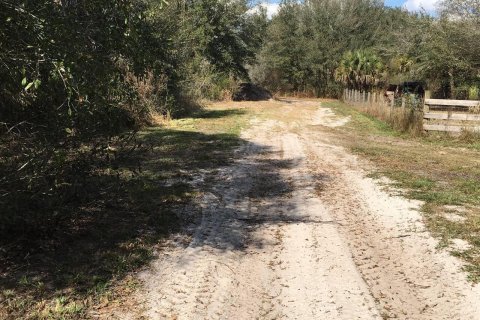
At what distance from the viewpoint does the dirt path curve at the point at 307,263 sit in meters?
3.54

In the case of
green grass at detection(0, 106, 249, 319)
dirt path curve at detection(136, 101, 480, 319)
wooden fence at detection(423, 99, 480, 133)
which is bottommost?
dirt path curve at detection(136, 101, 480, 319)

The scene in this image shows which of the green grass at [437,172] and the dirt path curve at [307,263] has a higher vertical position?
the green grass at [437,172]

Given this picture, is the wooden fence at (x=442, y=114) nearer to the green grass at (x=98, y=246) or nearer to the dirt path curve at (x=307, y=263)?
the dirt path curve at (x=307, y=263)

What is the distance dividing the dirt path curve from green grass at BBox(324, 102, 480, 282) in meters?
0.29

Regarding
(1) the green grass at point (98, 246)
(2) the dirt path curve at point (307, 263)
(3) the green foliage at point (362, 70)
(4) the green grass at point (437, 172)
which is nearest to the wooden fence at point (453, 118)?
(4) the green grass at point (437, 172)

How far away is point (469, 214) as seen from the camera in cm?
579

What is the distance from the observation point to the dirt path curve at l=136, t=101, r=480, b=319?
11.6 ft

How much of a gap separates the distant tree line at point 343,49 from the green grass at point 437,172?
37.0 ft

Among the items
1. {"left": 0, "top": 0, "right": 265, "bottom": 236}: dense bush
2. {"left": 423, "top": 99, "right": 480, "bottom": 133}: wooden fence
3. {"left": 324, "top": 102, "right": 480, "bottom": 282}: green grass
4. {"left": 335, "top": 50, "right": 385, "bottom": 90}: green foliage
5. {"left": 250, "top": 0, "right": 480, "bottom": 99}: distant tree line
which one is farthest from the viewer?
{"left": 335, "top": 50, "right": 385, "bottom": 90}: green foliage

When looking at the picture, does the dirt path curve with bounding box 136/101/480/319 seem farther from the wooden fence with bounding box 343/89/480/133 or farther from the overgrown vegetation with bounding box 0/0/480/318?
the wooden fence with bounding box 343/89/480/133

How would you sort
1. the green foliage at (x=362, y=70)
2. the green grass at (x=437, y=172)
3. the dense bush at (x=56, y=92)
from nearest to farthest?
the dense bush at (x=56, y=92), the green grass at (x=437, y=172), the green foliage at (x=362, y=70)

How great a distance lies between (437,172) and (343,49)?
33.9 meters

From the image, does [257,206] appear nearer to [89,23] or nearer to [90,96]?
[90,96]

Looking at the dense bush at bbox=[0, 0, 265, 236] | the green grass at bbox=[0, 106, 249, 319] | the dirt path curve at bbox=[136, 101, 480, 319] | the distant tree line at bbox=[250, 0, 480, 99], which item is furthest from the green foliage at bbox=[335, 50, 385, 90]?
the dense bush at bbox=[0, 0, 265, 236]
